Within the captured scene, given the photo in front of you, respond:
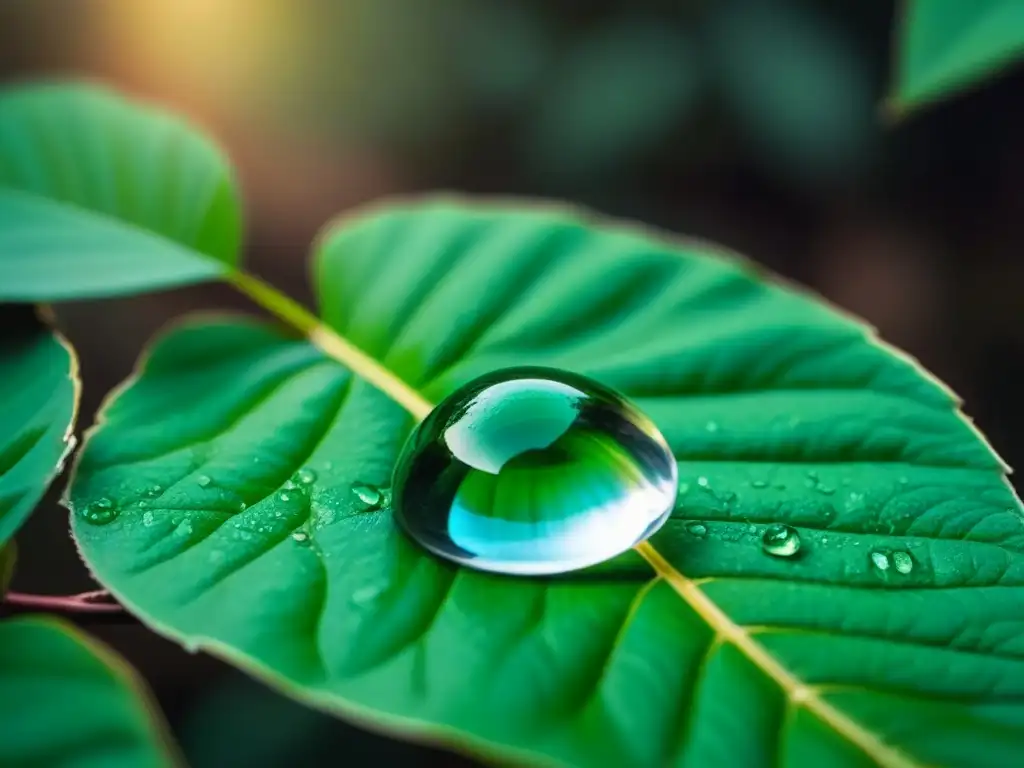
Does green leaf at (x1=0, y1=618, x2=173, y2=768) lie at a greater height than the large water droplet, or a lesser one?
lesser

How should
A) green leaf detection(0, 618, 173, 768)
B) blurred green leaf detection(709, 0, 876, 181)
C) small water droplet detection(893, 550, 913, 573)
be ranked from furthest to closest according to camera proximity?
blurred green leaf detection(709, 0, 876, 181), small water droplet detection(893, 550, 913, 573), green leaf detection(0, 618, 173, 768)

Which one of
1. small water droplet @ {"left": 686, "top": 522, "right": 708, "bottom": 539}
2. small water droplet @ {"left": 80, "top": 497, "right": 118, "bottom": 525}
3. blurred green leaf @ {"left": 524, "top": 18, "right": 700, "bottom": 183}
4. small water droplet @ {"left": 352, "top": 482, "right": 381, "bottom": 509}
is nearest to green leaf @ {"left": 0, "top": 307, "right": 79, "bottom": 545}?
small water droplet @ {"left": 80, "top": 497, "right": 118, "bottom": 525}

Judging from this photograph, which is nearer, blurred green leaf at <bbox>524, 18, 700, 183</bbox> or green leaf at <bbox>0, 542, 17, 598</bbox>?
green leaf at <bbox>0, 542, 17, 598</bbox>

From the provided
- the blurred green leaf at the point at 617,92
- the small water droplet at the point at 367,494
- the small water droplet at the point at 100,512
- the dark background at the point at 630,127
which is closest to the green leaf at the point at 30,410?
the small water droplet at the point at 100,512

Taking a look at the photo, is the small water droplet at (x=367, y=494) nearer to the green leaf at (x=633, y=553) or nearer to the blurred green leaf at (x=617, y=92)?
the green leaf at (x=633, y=553)

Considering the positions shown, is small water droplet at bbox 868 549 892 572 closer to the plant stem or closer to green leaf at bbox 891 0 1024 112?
the plant stem

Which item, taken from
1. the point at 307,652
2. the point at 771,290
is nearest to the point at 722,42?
the point at 771,290

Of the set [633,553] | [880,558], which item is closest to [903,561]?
[880,558]
